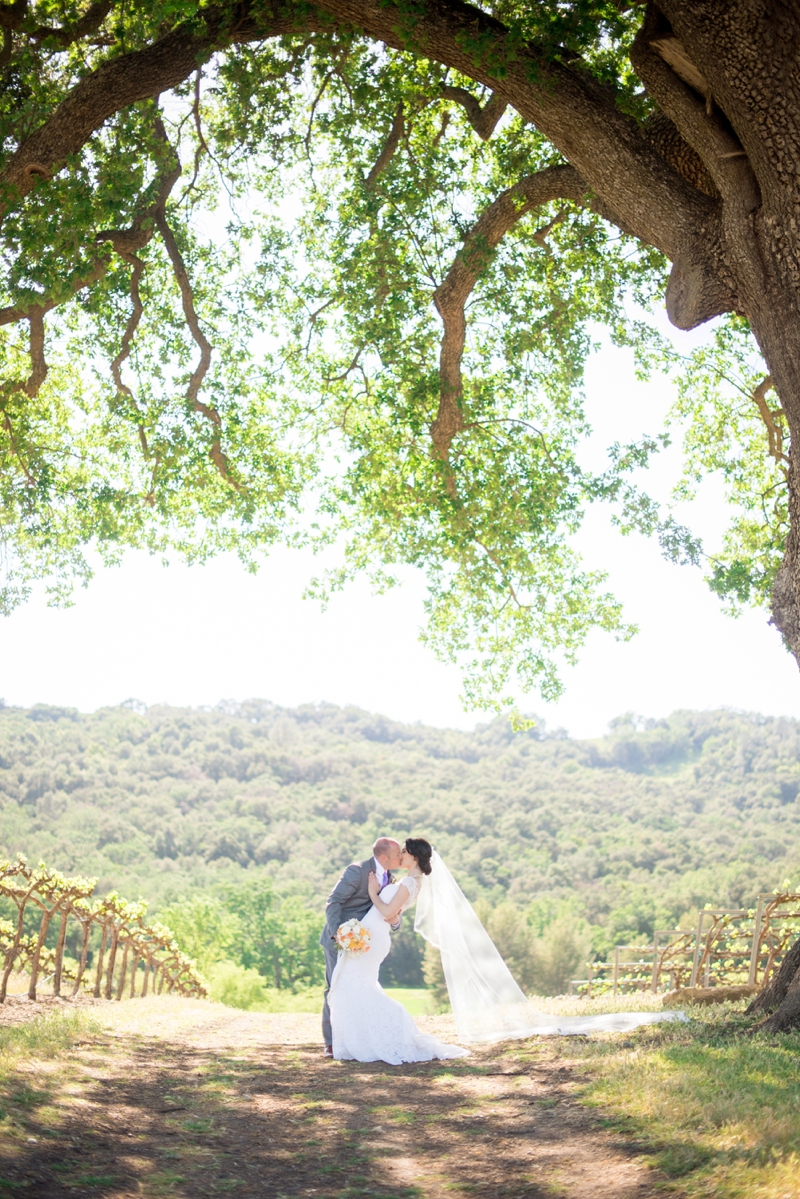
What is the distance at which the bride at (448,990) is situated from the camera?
720 centimetres

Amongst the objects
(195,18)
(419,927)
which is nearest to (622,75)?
(195,18)

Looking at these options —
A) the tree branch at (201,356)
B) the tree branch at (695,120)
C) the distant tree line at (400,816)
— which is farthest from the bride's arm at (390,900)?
the distant tree line at (400,816)

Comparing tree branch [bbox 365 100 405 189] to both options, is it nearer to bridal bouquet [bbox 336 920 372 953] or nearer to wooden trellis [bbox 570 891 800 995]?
bridal bouquet [bbox 336 920 372 953]

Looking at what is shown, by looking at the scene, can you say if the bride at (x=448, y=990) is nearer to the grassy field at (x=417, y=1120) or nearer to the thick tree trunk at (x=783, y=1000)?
the grassy field at (x=417, y=1120)

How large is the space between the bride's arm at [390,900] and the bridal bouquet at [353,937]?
24 centimetres

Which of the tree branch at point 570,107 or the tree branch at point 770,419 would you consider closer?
the tree branch at point 570,107

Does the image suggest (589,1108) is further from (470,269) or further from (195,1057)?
(470,269)

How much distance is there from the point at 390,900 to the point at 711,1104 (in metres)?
3.79

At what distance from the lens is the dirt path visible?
3775mm

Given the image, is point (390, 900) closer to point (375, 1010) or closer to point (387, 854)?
point (387, 854)

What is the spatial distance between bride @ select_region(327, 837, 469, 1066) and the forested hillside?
54.0 m

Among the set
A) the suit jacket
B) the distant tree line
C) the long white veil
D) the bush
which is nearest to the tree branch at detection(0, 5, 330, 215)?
the suit jacket

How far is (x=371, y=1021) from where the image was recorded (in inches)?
285

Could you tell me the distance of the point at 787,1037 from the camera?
20.0 feet
